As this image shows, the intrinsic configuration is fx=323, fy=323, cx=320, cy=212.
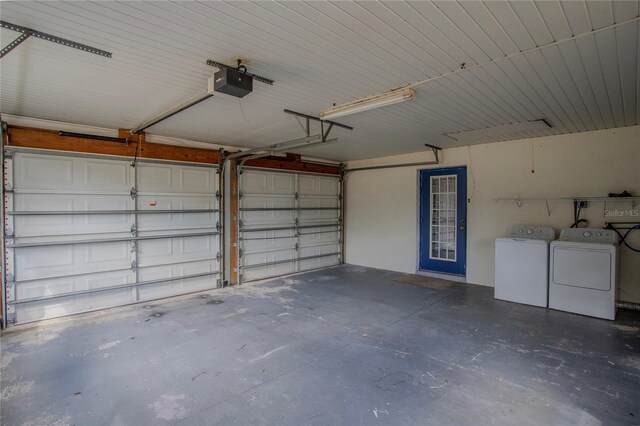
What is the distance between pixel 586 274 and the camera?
13.8 feet

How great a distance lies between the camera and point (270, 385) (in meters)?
2.59

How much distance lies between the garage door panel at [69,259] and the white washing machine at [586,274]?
6.06m

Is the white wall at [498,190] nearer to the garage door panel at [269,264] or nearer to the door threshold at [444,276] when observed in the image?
the door threshold at [444,276]

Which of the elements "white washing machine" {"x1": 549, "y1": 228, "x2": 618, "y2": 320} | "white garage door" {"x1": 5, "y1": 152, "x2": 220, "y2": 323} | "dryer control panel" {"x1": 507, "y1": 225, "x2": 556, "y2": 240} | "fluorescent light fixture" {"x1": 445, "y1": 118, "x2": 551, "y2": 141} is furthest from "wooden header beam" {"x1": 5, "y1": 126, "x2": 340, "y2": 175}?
"white washing machine" {"x1": 549, "y1": 228, "x2": 618, "y2": 320}

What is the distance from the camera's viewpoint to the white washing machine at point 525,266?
4543mm

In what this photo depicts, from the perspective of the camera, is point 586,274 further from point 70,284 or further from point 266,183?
point 70,284

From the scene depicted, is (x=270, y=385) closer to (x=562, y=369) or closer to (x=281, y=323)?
(x=281, y=323)

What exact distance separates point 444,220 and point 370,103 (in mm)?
3743


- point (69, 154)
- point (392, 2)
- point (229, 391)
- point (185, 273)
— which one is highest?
point (392, 2)

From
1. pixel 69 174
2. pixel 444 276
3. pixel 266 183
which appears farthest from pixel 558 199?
pixel 69 174

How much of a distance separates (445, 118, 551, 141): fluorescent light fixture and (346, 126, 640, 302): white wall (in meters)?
0.64

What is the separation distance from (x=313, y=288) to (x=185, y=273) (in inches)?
85.0

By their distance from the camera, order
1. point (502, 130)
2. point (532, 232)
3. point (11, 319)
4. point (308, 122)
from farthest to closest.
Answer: point (532, 232), point (502, 130), point (308, 122), point (11, 319)

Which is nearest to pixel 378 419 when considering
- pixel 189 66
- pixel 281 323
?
pixel 281 323
